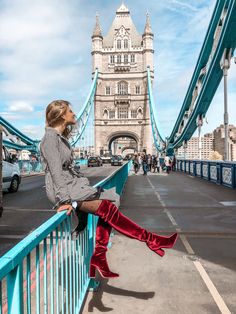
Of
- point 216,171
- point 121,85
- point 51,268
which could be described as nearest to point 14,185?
point 216,171

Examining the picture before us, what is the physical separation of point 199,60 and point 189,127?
27.2ft

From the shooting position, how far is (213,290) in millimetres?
3441

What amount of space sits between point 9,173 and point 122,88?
71.3 m

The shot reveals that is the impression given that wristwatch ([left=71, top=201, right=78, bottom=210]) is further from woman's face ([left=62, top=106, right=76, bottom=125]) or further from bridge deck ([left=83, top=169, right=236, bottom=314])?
bridge deck ([left=83, top=169, right=236, bottom=314])

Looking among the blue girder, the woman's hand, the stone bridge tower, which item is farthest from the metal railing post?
the stone bridge tower

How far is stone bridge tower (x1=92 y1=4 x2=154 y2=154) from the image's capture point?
78.3m

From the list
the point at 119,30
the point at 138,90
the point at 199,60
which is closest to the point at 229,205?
the point at 199,60

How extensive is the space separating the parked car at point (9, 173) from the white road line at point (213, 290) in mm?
9126

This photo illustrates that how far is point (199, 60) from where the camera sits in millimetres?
29344

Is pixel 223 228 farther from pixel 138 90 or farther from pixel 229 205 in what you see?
pixel 138 90

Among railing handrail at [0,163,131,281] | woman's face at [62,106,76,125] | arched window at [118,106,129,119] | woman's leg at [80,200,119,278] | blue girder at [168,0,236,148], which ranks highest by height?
arched window at [118,106,129,119]

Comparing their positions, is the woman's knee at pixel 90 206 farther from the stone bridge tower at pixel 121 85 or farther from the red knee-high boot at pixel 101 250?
the stone bridge tower at pixel 121 85

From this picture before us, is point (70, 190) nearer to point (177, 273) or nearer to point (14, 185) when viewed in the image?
point (177, 273)

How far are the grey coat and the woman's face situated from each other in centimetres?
22
